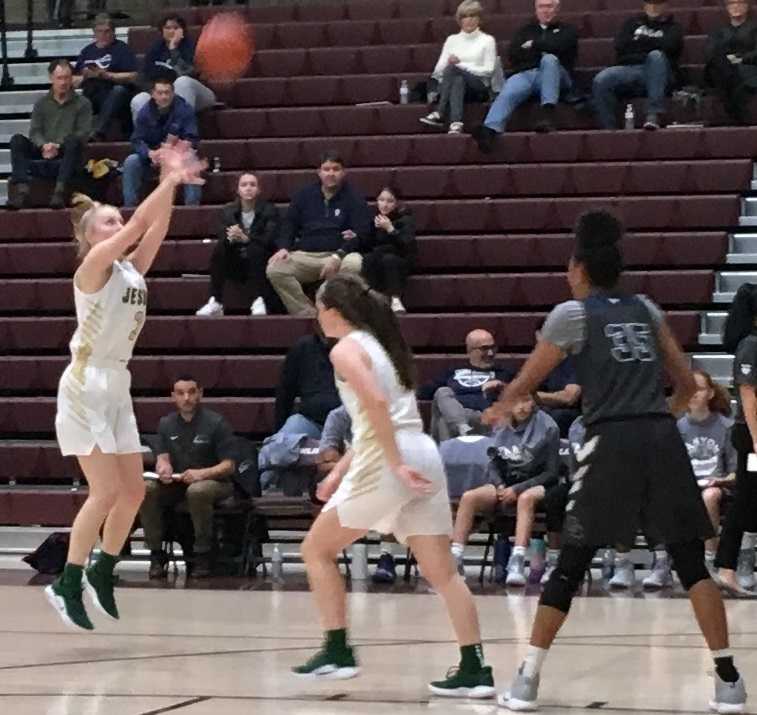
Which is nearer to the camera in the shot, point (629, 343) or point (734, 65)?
point (629, 343)

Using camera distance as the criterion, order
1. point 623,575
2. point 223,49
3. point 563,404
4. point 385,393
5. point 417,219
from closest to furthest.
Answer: point 385,393
point 623,575
point 563,404
point 223,49
point 417,219

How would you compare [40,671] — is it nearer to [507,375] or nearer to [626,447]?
[626,447]

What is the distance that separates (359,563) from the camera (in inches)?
451

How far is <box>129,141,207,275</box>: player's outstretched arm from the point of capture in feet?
25.2

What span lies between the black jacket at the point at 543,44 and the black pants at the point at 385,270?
8.14ft

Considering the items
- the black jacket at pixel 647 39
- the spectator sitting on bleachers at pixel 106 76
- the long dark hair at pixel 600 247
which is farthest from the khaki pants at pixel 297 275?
the long dark hair at pixel 600 247

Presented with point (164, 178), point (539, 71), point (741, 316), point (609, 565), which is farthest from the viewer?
point (539, 71)

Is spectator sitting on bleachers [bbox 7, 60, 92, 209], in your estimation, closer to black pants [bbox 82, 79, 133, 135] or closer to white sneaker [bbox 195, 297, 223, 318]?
black pants [bbox 82, 79, 133, 135]

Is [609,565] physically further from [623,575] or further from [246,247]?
[246,247]

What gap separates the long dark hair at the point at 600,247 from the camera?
236 inches

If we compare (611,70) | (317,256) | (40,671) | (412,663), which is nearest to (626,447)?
(412,663)

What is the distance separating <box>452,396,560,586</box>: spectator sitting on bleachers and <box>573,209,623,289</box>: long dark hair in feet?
16.5

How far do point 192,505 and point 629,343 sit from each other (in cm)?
603

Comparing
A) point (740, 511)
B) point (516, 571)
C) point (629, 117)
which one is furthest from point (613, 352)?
point (629, 117)
